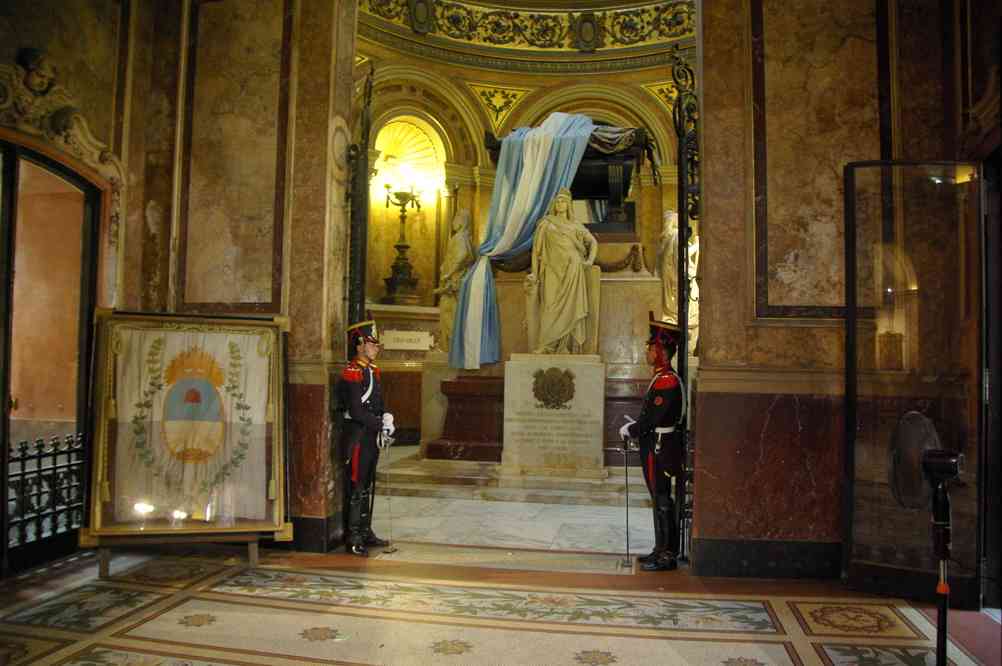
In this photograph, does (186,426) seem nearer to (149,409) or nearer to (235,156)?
(149,409)

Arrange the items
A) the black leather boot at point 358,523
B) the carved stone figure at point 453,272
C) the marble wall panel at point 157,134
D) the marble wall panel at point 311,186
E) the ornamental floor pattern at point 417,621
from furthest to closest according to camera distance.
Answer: the carved stone figure at point 453,272 → the marble wall panel at point 157,134 → the marble wall panel at point 311,186 → the black leather boot at point 358,523 → the ornamental floor pattern at point 417,621

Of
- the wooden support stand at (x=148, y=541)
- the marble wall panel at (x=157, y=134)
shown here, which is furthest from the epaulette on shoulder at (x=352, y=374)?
the marble wall panel at (x=157, y=134)

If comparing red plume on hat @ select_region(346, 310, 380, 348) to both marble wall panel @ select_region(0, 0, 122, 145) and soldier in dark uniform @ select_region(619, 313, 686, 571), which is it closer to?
soldier in dark uniform @ select_region(619, 313, 686, 571)

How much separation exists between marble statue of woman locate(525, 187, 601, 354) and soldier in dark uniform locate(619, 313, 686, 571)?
2817 millimetres

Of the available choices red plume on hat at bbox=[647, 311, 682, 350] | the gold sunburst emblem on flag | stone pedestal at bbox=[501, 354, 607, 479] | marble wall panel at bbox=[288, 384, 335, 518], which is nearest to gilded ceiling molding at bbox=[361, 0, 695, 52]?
stone pedestal at bbox=[501, 354, 607, 479]

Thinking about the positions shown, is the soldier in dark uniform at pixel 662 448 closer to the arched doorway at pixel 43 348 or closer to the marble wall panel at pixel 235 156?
the marble wall panel at pixel 235 156

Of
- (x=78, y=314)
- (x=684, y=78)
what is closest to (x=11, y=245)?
(x=78, y=314)

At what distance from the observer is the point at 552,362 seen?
791 centimetres

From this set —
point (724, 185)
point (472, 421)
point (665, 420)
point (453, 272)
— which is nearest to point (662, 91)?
point (453, 272)

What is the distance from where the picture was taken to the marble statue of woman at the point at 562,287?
8.07 m

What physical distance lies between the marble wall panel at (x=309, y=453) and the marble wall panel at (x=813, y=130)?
3.08 m

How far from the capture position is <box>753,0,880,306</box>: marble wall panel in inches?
199

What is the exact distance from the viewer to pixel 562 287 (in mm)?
8102

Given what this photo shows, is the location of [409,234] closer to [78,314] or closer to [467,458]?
[467,458]
